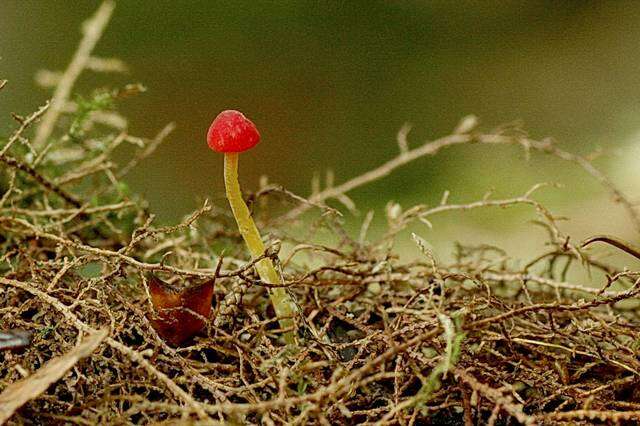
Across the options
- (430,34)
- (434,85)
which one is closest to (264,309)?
(434,85)

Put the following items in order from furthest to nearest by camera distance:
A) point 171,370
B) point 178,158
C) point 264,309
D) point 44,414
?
1. point 178,158
2. point 264,309
3. point 171,370
4. point 44,414

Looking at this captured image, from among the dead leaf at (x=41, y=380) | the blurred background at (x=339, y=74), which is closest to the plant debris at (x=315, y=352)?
the dead leaf at (x=41, y=380)

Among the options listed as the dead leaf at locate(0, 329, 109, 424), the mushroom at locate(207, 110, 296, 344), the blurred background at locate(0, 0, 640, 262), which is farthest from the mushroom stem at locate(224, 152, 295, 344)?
the blurred background at locate(0, 0, 640, 262)

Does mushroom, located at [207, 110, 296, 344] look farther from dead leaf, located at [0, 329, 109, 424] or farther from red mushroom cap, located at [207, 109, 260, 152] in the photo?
dead leaf, located at [0, 329, 109, 424]

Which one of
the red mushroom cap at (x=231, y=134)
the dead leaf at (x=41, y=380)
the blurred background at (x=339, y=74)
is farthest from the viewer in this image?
the blurred background at (x=339, y=74)

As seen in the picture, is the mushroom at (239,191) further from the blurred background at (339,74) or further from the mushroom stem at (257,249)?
the blurred background at (339,74)

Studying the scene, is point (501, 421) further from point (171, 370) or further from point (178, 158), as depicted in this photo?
point (178, 158)
